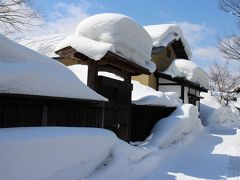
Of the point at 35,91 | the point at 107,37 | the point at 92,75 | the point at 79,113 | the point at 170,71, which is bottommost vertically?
the point at 79,113

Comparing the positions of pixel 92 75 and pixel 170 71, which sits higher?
pixel 170 71

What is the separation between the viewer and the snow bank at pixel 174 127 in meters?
10.8

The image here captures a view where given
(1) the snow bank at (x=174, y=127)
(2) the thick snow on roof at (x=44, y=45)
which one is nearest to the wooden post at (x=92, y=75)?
(1) the snow bank at (x=174, y=127)

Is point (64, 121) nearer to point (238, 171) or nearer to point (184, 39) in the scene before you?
point (238, 171)

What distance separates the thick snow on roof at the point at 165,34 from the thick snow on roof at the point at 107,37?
12289mm

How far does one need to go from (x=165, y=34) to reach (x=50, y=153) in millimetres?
18937

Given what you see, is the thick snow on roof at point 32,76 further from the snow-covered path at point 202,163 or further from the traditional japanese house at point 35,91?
the snow-covered path at point 202,163

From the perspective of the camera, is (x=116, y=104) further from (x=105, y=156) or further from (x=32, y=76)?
(x=32, y=76)

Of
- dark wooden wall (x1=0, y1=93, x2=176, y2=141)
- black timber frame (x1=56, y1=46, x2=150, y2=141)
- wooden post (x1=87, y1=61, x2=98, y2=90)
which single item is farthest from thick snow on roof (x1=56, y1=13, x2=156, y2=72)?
dark wooden wall (x1=0, y1=93, x2=176, y2=141)

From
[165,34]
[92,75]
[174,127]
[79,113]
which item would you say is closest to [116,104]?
[92,75]

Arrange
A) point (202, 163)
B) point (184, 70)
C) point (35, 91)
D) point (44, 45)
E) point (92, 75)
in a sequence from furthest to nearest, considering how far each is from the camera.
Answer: point (184, 70) < point (44, 45) < point (202, 163) < point (92, 75) < point (35, 91)

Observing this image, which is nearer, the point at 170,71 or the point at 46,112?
the point at 46,112

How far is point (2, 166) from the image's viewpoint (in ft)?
13.6

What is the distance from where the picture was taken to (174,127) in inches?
480
